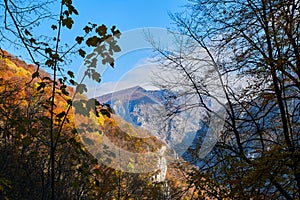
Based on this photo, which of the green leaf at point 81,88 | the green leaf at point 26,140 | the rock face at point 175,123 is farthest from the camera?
the rock face at point 175,123

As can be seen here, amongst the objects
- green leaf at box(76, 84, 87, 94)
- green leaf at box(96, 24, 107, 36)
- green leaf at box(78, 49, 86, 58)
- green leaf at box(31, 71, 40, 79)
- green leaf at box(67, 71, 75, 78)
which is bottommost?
green leaf at box(76, 84, 87, 94)

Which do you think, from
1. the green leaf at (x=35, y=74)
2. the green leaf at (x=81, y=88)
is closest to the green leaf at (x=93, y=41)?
the green leaf at (x=81, y=88)

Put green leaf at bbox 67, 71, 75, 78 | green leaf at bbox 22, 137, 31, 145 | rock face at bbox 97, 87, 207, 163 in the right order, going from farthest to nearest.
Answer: rock face at bbox 97, 87, 207, 163 < green leaf at bbox 67, 71, 75, 78 < green leaf at bbox 22, 137, 31, 145

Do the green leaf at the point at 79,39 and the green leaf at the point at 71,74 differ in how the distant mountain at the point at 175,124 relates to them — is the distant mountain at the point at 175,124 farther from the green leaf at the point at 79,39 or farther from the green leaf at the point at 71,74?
the green leaf at the point at 79,39

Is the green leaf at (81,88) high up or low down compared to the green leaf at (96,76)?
down

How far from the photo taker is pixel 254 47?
465cm

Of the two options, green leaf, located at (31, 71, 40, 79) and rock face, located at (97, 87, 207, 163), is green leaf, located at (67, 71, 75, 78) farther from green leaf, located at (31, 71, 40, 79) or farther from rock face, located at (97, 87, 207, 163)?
rock face, located at (97, 87, 207, 163)

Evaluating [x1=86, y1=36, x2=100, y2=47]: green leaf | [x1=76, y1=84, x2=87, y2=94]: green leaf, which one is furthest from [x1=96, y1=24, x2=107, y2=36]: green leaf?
[x1=76, y1=84, x2=87, y2=94]: green leaf

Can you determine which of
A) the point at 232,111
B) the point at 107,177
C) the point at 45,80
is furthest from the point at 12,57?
the point at 107,177

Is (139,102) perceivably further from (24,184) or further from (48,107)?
(48,107)

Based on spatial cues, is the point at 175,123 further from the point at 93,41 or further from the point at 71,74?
the point at 93,41

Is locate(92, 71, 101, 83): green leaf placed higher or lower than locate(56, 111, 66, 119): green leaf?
higher

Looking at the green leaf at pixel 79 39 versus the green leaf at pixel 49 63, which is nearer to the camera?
the green leaf at pixel 49 63

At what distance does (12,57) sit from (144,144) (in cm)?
763
